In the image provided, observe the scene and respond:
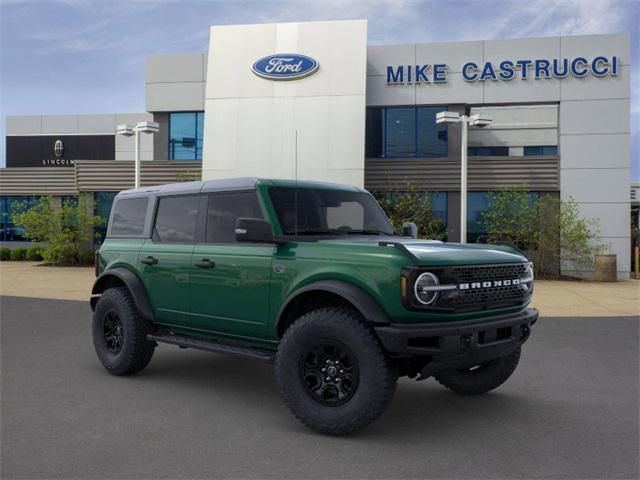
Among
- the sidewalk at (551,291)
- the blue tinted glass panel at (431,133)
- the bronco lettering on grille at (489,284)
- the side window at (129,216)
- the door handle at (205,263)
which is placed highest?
the blue tinted glass panel at (431,133)

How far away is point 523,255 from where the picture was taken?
5.32 m

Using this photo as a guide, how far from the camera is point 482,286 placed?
458 centimetres

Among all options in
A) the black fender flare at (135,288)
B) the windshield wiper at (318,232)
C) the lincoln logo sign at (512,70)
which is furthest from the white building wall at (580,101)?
the black fender flare at (135,288)

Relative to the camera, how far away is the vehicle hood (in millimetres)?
4285

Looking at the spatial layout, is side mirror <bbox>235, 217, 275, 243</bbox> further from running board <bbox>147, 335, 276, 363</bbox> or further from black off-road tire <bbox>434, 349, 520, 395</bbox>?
black off-road tire <bbox>434, 349, 520, 395</bbox>

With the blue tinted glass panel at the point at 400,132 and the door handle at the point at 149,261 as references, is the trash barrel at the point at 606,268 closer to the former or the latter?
the blue tinted glass panel at the point at 400,132

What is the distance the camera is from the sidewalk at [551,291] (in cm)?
1244

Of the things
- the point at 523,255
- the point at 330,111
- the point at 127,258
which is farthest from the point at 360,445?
the point at 330,111

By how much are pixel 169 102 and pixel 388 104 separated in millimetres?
9225

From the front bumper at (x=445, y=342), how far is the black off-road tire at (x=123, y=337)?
3.01 metres

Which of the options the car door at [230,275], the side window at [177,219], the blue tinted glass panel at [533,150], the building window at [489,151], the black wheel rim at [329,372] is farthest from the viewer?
the blue tinted glass panel at [533,150]

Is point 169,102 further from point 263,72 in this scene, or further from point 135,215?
point 135,215

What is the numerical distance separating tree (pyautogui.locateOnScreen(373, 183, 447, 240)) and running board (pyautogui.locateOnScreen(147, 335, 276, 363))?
51.4ft

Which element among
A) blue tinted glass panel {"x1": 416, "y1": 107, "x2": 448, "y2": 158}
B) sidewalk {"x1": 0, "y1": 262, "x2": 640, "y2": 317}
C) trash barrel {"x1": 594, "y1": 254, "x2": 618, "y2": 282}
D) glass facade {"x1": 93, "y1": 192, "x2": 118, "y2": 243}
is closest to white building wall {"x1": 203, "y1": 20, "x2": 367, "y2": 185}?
blue tinted glass panel {"x1": 416, "y1": 107, "x2": 448, "y2": 158}
